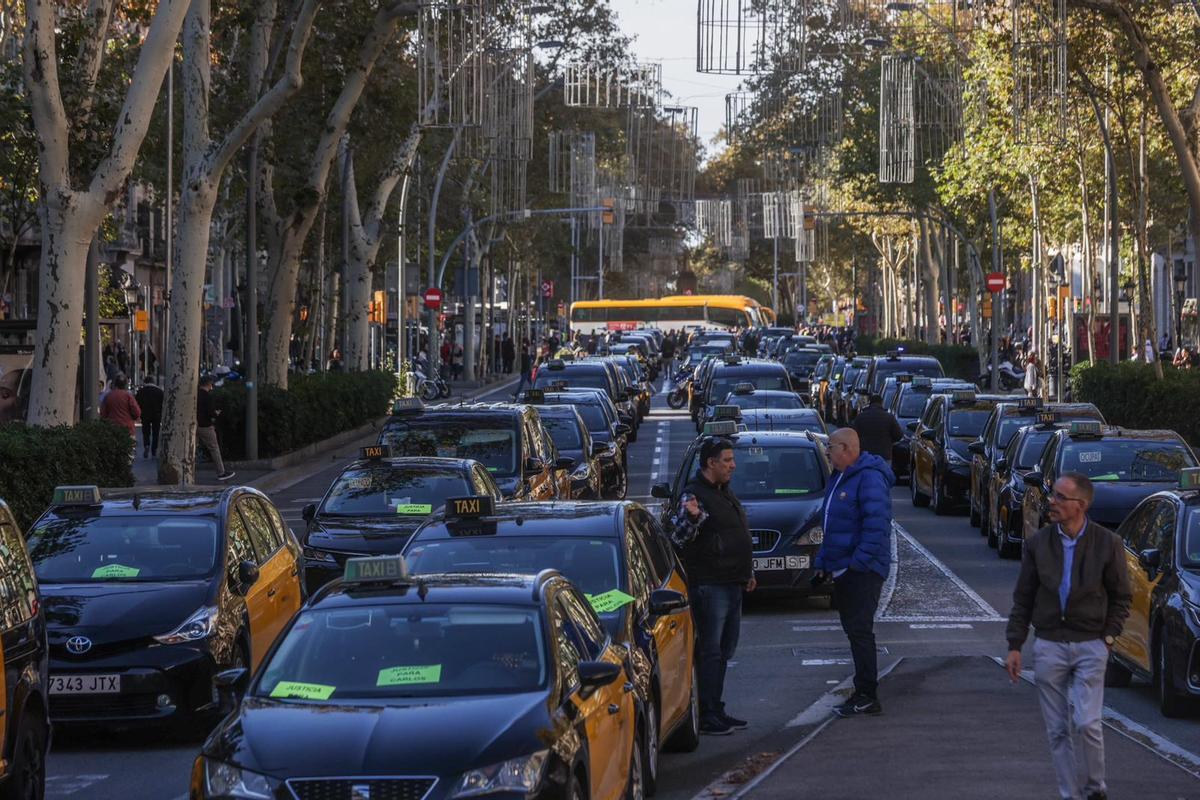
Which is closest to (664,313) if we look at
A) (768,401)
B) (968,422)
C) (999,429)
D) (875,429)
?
(768,401)

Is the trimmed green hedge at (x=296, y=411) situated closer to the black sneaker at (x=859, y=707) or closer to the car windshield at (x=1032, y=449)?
the car windshield at (x=1032, y=449)

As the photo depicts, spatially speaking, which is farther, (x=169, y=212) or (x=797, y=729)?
(x=169, y=212)

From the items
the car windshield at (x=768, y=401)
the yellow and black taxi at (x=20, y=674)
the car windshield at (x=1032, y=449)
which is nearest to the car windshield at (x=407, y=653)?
the yellow and black taxi at (x=20, y=674)

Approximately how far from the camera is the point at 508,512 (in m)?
11.9

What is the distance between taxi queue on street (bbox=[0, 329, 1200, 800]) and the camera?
8016 mm

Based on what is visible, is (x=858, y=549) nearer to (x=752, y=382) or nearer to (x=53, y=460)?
(x=53, y=460)

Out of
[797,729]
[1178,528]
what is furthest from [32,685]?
[1178,528]

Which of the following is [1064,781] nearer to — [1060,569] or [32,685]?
[1060,569]

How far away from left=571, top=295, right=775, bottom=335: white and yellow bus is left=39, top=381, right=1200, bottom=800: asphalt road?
9550 cm

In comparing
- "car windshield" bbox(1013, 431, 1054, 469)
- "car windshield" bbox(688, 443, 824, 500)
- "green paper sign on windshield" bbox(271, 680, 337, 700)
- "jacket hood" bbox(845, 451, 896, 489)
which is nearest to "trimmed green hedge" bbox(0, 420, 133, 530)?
"car windshield" bbox(688, 443, 824, 500)

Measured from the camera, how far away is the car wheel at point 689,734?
11727 mm

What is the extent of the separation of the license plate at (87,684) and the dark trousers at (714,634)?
341 centimetres

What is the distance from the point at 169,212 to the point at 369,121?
A: 9.09 m

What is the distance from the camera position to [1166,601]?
516 inches
